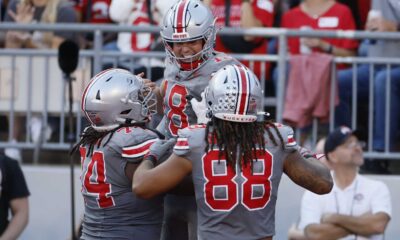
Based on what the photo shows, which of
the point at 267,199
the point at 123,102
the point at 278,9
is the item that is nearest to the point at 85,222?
the point at 123,102

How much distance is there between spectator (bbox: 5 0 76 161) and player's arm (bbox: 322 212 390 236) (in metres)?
3.03

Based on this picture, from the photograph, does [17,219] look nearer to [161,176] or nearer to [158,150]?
[158,150]

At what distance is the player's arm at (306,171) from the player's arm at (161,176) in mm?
477

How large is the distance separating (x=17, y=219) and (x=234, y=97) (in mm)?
3850

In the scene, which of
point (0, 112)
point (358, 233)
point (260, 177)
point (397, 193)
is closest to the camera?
point (260, 177)

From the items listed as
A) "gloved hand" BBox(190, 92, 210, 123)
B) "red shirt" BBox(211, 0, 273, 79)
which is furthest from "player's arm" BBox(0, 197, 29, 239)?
"gloved hand" BBox(190, 92, 210, 123)

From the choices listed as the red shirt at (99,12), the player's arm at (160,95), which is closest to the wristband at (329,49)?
the red shirt at (99,12)

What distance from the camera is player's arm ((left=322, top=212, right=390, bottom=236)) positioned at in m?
8.95

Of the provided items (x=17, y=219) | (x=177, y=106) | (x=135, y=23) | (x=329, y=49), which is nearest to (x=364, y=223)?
(x=329, y=49)

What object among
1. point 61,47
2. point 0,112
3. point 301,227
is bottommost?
point 301,227

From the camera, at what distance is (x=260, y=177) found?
538 centimetres

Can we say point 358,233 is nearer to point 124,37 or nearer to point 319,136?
point 319,136

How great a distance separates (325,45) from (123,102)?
14.3ft

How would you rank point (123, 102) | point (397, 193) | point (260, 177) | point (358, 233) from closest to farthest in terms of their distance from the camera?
point (260, 177), point (123, 102), point (358, 233), point (397, 193)
